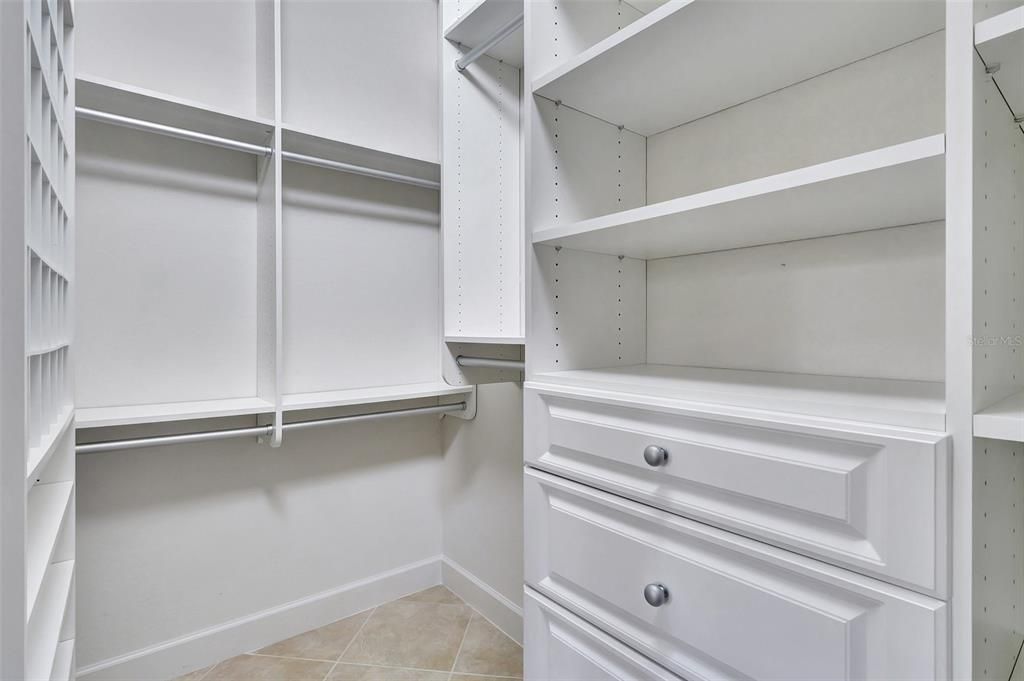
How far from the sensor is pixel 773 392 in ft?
2.52

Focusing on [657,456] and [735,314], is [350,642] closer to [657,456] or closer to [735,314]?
[657,456]

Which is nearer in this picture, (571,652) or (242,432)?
(571,652)

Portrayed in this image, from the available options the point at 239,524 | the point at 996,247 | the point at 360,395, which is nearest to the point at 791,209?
the point at 996,247

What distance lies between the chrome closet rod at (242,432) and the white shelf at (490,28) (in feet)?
4.02

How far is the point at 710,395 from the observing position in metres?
0.75

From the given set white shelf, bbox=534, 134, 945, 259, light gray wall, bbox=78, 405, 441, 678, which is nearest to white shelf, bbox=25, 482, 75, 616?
light gray wall, bbox=78, 405, 441, 678

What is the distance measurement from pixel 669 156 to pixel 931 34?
504 millimetres

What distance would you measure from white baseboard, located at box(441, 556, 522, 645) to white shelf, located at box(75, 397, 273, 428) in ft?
3.32

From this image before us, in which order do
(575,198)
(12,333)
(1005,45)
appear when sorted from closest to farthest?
1. (12,333)
2. (1005,45)
3. (575,198)

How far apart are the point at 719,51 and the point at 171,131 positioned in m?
1.41

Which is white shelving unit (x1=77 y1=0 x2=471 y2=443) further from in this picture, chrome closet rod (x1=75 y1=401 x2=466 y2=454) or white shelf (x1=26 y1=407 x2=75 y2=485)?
white shelf (x1=26 y1=407 x2=75 y2=485)

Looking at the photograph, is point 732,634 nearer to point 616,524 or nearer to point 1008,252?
point 616,524

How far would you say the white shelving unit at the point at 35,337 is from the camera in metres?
0.40

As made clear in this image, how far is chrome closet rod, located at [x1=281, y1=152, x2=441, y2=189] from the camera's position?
5.17ft
